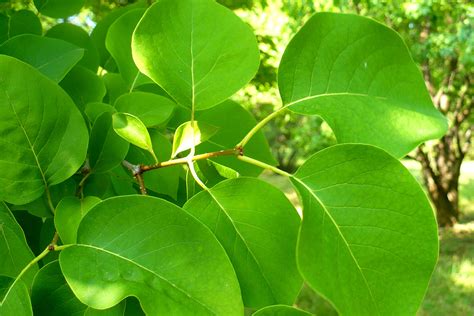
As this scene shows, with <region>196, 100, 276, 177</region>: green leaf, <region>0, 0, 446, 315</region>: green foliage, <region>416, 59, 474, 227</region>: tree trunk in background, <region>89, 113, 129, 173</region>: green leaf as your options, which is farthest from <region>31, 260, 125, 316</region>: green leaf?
<region>416, 59, 474, 227</region>: tree trunk in background

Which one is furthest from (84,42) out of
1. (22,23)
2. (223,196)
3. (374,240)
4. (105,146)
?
(374,240)

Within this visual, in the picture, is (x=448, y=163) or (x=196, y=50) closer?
(x=196, y=50)

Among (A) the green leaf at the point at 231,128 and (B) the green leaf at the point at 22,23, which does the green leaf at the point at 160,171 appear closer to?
(A) the green leaf at the point at 231,128

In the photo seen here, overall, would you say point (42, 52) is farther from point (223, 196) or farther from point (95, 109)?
point (223, 196)

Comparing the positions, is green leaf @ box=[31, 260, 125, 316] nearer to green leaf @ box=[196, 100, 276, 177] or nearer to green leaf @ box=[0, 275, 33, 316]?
green leaf @ box=[0, 275, 33, 316]

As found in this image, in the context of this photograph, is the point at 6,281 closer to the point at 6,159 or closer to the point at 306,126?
Result: the point at 6,159

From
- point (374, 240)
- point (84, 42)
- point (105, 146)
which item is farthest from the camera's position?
point (84, 42)

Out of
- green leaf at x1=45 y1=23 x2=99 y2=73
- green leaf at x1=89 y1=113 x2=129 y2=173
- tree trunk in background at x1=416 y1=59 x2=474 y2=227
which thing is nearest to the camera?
green leaf at x1=89 y1=113 x2=129 y2=173

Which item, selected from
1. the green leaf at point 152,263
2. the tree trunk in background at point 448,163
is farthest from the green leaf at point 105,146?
the tree trunk in background at point 448,163
